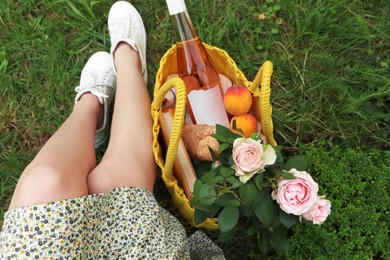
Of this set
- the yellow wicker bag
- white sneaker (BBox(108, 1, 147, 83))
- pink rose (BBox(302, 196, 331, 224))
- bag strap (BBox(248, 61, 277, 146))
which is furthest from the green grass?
pink rose (BBox(302, 196, 331, 224))

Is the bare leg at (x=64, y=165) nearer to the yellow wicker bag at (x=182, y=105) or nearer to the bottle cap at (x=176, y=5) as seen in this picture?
the yellow wicker bag at (x=182, y=105)

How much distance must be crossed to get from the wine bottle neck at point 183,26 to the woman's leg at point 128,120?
1.02 ft

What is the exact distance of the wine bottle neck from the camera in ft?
4.85

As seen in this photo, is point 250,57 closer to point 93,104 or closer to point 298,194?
point 93,104

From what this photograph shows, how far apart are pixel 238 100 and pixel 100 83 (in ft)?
2.35

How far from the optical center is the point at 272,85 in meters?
1.87

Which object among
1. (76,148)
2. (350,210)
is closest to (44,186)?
(76,148)

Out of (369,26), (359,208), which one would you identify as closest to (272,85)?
(369,26)

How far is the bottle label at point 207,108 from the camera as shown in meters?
1.46

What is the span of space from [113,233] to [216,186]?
13.5 inches

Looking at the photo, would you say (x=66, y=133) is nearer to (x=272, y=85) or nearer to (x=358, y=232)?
(x=272, y=85)

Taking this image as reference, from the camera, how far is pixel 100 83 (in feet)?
5.99

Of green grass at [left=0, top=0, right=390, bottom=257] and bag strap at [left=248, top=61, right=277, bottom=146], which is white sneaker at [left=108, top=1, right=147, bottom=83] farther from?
bag strap at [left=248, top=61, right=277, bottom=146]

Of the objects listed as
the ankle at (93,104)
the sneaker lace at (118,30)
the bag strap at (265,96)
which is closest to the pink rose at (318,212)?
the bag strap at (265,96)
